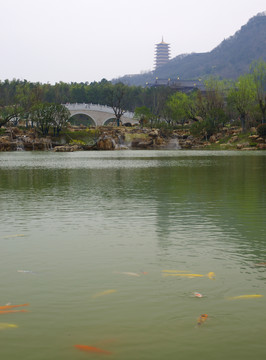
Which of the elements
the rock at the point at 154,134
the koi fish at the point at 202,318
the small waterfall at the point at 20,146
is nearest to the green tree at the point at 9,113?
the small waterfall at the point at 20,146

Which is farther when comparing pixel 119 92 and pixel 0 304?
pixel 119 92

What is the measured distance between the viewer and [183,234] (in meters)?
10.5

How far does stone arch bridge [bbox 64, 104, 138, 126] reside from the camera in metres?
113

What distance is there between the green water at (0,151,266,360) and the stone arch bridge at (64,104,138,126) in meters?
100

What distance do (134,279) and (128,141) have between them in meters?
79.7

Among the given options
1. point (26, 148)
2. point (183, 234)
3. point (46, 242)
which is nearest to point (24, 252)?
point (46, 242)

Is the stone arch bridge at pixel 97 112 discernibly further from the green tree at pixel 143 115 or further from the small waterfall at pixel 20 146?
the small waterfall at pixel 20 146

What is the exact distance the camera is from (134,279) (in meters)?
7.14

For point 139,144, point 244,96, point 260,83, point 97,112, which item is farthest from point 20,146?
point 260,83

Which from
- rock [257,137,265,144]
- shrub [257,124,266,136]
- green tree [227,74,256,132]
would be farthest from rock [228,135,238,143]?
rock [257,137,265,144]

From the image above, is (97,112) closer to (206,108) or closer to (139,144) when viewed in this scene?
(139,144)

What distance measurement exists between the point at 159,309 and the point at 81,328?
111 cm

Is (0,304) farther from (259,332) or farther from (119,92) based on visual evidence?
(119,92)

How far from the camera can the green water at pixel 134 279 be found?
4941 millimetres
